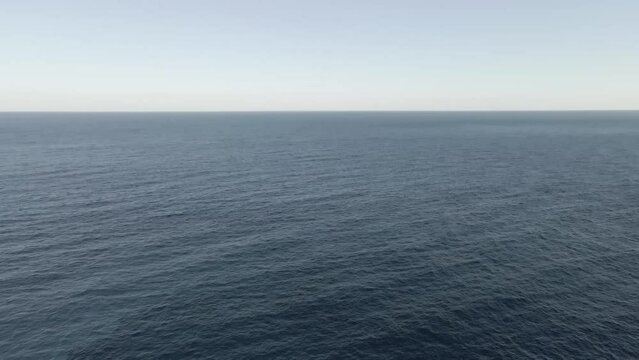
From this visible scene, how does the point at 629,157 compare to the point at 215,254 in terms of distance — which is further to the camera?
the point at 629,157

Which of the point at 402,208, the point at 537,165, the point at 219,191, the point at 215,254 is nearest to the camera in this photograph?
the point at 215,254

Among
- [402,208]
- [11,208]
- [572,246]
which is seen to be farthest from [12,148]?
[572,246]

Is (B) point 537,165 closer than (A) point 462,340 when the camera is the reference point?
No

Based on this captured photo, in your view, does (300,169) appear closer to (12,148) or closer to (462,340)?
(462,340)

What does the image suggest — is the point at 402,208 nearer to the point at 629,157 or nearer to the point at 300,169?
the point at 300,169

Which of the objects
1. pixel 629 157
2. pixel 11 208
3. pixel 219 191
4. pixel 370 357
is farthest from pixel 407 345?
pixel 629 157

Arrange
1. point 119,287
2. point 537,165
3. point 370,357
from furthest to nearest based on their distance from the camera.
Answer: point 537,165 → point 119,287 → point 370,357
